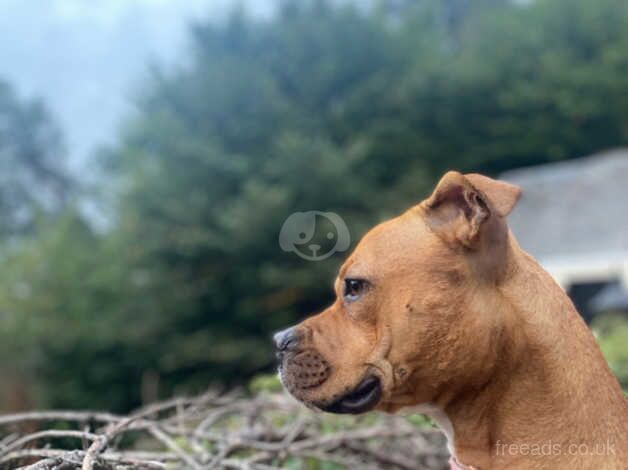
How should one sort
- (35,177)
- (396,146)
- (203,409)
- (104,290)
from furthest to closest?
(35,177)
(396,146)
(104,290)
(203,409)

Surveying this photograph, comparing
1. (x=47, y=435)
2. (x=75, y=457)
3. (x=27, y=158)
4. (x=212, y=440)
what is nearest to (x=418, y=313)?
(x=75, y=457)

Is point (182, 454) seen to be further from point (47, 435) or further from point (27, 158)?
point (27, 158)

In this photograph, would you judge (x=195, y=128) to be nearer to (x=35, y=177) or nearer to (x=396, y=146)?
(x=396, y=146)

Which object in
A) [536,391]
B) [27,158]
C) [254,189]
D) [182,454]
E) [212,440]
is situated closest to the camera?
[536,391]

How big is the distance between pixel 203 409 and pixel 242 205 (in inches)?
472

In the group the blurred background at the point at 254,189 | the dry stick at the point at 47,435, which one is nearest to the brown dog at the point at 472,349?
the dry stick at the point at 47,435

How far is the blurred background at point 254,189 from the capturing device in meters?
16.5

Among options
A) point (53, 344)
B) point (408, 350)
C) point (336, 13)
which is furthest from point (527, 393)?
point (336, 13)

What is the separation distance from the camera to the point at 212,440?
11.3 ft

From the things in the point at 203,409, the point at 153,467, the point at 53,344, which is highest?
the point at 53,344

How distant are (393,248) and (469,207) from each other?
291 mm

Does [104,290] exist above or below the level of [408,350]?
above

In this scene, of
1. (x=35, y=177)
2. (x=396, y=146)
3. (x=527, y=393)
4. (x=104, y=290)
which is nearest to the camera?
(x=527, y=393)

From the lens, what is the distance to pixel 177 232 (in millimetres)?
16734
